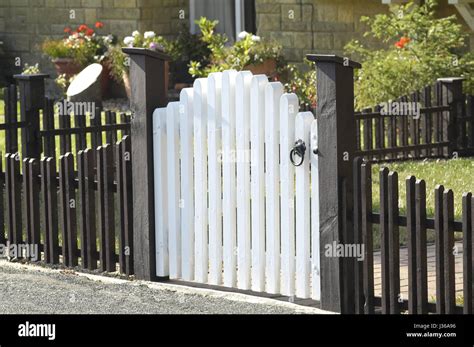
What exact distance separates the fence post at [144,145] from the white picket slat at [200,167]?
0.36m

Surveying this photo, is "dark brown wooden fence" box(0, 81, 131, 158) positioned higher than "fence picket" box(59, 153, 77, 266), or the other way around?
"dark brown wooden fence" box(0, 81, 131, 158)

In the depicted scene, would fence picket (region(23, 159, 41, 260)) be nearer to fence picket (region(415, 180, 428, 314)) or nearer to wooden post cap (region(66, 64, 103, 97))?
fence picket (region(415, 180, 428, 314))

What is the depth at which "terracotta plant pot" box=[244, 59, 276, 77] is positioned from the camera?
733 inches

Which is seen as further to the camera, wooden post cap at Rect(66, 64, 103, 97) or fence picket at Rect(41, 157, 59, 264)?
wooden post cap at Rect(66, 64, 103, 97)

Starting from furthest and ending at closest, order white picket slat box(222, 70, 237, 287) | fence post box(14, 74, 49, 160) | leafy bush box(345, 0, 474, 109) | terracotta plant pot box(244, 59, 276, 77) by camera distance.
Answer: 1. terracotta plant pot box(244, 59, 276, 77)
2. leafy bush box(345, 0, 474, 109)
3. fence post box(14, 74, 49, 160)
4. white picket slat box(222, 70, 237, 287)

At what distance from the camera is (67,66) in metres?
20.5

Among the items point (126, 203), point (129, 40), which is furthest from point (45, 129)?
Result: point (129, 40)

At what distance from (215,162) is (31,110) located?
13.0ft

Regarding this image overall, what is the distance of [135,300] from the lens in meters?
8.08

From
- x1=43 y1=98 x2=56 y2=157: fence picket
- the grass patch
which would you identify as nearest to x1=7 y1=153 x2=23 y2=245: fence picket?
x1=43 y1=98 x2=56 y2=157: fence picket

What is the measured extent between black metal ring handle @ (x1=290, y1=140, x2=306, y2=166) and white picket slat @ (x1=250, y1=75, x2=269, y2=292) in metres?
0.29
